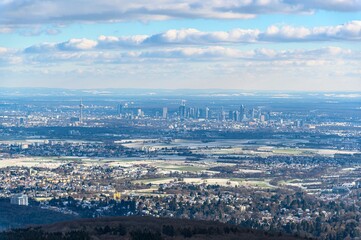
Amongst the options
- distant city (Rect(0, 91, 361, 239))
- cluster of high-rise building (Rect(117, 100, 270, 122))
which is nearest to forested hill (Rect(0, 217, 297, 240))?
distant city (Rect(0, 91, 361, 239))

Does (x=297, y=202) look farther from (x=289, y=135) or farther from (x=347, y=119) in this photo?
(x=347, y=119)

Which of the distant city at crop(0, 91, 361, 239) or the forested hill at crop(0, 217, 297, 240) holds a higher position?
the forested hill at crop(0, 217, 297, 240)

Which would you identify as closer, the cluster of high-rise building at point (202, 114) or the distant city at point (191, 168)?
the distant city at point (191, 168)

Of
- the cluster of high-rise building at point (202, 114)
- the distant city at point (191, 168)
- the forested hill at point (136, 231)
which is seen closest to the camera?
the forested hill at point (136, 231)

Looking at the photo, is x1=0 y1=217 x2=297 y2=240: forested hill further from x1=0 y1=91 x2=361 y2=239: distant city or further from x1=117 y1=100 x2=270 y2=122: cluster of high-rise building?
x1=117 y1=100 x2=270 y2=122: cluster of high-rise building

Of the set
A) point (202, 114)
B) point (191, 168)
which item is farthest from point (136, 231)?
point (202, 114)

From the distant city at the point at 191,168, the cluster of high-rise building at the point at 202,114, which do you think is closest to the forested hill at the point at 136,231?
the distant city at the point at 191,168

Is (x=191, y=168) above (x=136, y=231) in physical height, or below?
below

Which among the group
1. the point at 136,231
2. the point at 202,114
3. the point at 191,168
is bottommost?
the point at 191,168

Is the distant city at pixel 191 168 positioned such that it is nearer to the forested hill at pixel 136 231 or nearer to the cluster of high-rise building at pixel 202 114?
the cluster of high-rise building at pixel 202 114

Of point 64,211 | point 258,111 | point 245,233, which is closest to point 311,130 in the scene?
point 258,111

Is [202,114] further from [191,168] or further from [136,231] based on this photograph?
[136,231]
